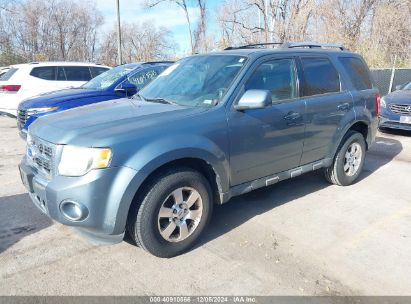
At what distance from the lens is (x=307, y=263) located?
3.28 meters

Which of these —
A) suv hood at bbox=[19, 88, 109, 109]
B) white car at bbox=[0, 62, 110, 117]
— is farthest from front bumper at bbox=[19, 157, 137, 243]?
white car at bbox=[0, 62, 110, 117]

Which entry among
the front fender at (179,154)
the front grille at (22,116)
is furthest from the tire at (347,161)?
the front grille at (22,116)

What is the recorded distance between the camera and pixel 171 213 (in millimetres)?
Result: 3281

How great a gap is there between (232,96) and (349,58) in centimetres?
246

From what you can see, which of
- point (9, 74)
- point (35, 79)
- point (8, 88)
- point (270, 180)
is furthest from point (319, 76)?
point (9, 74)

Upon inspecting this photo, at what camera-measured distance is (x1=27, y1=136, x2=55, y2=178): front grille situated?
308cm

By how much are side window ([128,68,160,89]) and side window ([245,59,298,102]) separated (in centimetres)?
399

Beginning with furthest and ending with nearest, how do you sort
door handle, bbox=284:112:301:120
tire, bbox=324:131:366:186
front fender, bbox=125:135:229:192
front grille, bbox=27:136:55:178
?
tire, bbox=324:131:366:186
door handle, bbox=284:112:301:120
front grille, bbox=27:136:55:178
front fender, bbox=125:135:229:192

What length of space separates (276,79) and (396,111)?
6.22 m

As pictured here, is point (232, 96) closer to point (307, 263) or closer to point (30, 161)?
point (307, 263)

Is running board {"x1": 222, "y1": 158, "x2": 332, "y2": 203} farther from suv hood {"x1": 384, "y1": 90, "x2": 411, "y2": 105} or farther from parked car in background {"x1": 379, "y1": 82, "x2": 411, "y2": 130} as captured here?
suv hood {"x1": 384, "y1": 90, "x2": 411, "y2": 105}

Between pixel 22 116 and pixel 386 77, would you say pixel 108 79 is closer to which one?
pixel 22 116

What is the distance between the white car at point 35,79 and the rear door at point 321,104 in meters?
7.63

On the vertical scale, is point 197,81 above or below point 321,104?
above
